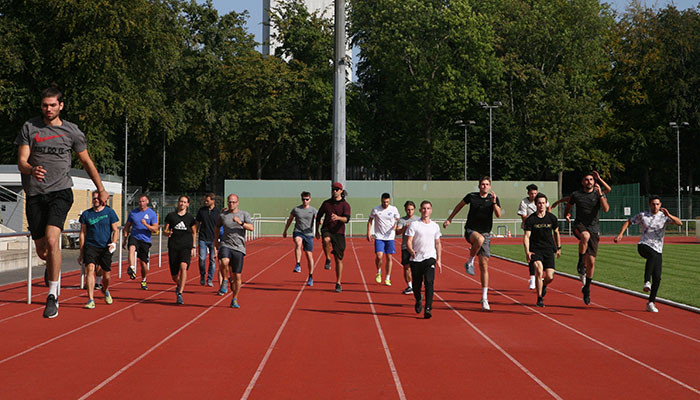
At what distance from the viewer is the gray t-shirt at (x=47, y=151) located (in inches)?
258

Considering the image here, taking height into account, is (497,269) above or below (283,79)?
below

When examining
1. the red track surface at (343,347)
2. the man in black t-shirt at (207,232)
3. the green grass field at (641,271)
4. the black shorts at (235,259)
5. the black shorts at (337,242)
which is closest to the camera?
the red track surface at (343,347)

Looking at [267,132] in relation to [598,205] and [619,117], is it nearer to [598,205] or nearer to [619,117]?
[619,117]

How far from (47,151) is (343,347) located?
3.78 m

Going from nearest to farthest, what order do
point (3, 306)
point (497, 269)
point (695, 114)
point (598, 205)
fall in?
point (3, 306)
point (598, 205)
point (497, 269)
point (695, 114)

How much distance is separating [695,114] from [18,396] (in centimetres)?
5700

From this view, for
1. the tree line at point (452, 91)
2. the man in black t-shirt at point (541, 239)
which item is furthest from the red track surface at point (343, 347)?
the tree line at point (452, 91)

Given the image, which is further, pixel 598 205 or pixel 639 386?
pixel 598 205

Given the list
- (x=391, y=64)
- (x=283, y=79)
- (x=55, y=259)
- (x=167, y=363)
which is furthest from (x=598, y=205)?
(x=283, y=79)

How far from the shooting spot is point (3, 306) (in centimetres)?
1188

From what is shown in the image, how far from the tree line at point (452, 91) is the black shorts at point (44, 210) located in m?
46.4

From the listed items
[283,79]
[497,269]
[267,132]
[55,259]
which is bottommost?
[497,269]

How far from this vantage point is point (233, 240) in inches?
481

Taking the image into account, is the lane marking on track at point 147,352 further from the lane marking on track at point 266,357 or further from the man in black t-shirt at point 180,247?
the lane marking on track at point 266,357
